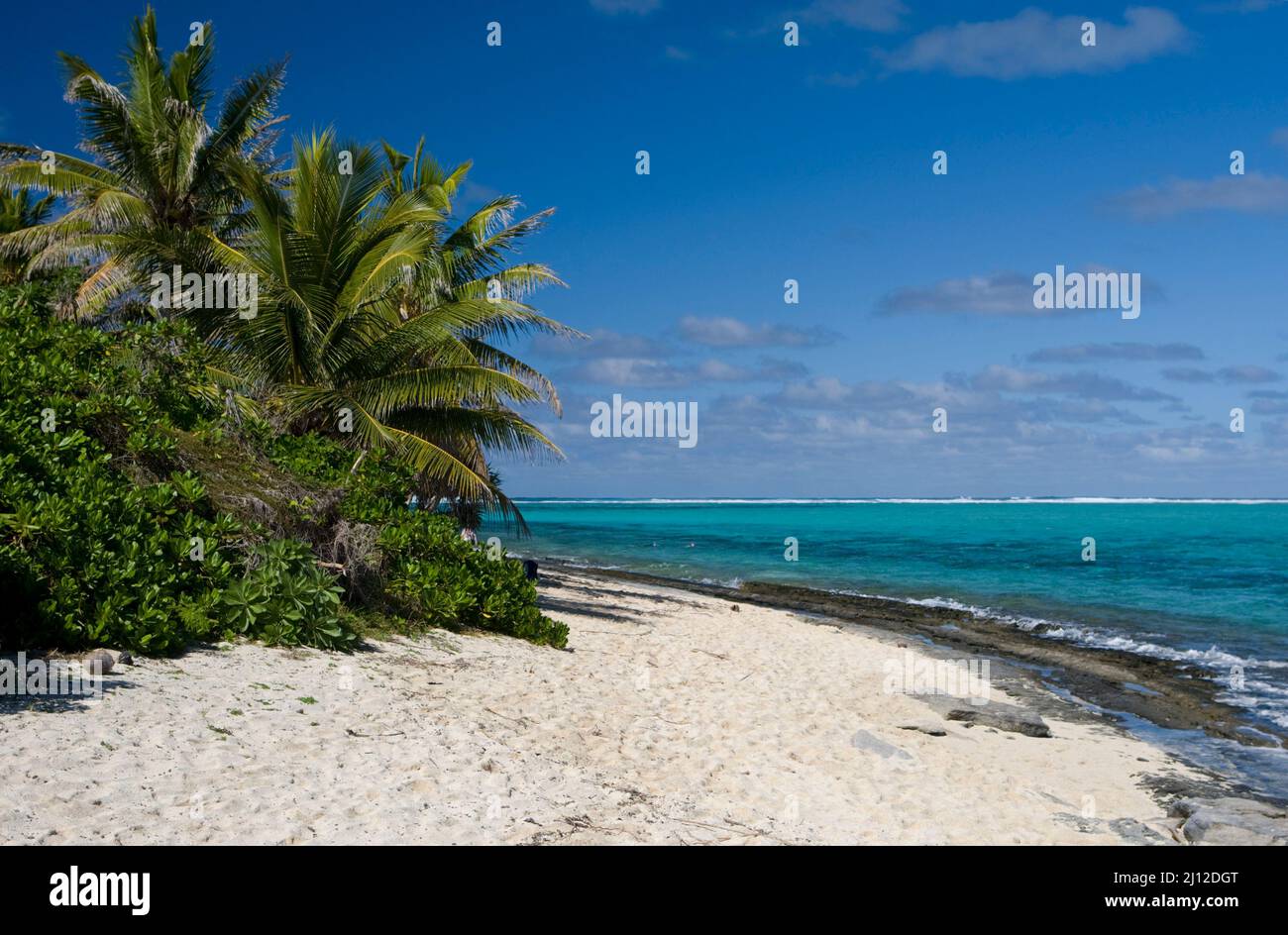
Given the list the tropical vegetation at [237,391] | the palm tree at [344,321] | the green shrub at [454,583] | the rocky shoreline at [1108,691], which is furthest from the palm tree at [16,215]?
the rocky shoreline at [1108,691]

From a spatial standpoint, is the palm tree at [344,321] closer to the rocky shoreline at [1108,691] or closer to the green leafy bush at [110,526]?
the green leafy bush at [110,526]

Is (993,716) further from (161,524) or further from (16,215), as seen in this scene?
(16,215)

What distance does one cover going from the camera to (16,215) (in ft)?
74.2

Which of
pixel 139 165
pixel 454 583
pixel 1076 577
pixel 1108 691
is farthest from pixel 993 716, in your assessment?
pixel 1076 577

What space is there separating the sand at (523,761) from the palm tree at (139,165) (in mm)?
10602

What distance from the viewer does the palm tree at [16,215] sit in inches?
786

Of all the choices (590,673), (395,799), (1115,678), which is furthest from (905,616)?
(395,799)

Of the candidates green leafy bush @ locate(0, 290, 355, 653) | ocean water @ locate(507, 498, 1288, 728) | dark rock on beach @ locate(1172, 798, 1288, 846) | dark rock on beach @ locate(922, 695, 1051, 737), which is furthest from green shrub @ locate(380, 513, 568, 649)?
ocean water @ locate(507, 498, 1288, 728)

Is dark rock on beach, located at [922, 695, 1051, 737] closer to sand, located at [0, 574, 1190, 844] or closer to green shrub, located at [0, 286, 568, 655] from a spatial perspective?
sand, located at [0, 574, 1190, 844]

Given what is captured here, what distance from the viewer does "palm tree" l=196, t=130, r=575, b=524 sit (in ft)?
44.6

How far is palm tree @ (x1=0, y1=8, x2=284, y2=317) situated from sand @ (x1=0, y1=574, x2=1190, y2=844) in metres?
10.6

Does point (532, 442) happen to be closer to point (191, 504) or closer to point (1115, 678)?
point (191, 504)

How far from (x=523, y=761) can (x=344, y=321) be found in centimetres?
907

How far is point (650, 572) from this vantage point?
124ft
